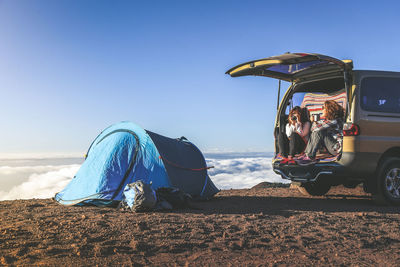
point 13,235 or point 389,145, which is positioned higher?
point 389,145

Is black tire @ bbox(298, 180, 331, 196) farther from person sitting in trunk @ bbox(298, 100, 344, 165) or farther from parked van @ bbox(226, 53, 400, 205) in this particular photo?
person sitting in trunk @ bbox(298, 100, 344, 165)

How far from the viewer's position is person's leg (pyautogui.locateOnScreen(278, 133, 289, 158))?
907 centimetres

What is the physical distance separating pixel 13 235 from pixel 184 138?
5.59m

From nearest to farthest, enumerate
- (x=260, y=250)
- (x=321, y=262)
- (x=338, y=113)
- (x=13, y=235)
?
1. (x=321, y=262)
2. (x=260, y=250)
3. (x=13, y=235)
4. (x=338, y=113)

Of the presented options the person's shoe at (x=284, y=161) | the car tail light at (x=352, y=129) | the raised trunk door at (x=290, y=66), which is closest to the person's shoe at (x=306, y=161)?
the person's shoe at (x=284, y=161)

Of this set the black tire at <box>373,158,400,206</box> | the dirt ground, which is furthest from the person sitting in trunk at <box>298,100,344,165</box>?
the dirt ground

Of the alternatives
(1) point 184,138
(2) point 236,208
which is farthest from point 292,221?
(1) point 184,138

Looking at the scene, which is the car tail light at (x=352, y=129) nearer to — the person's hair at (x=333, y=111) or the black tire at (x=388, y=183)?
the person's hair at (x=333, y=111)

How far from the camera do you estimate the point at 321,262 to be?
451 cm

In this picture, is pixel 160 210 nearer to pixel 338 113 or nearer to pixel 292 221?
pixel 292 221

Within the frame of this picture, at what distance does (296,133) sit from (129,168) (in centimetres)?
370

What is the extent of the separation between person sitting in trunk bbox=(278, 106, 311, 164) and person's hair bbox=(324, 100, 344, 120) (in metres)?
0.62

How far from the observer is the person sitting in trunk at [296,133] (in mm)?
8859

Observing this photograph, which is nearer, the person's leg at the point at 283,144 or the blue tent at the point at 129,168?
the blue tent at the point at 129,168
